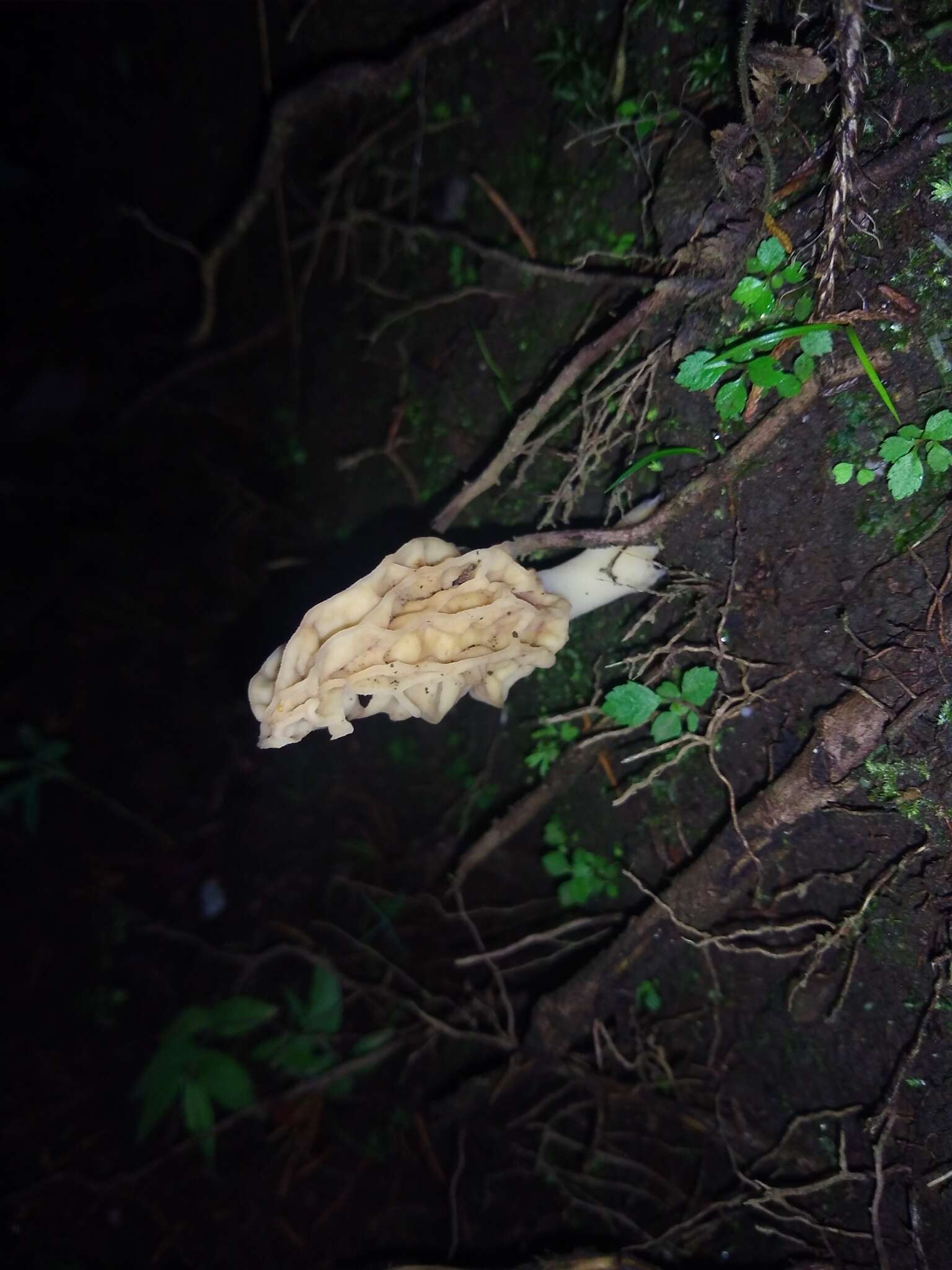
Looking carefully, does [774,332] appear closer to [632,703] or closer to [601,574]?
[601,574]

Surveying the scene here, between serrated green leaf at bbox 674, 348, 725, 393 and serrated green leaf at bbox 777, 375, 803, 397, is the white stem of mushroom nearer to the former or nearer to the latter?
serrated green leaf at bbox 674, 348, 725, 393

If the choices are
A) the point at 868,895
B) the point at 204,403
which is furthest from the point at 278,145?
the point at 868,895

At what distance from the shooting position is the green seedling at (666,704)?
7.79 ft

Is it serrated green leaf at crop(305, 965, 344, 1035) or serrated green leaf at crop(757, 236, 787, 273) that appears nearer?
serrated green leaf at crop(757, 236, 787, 273)

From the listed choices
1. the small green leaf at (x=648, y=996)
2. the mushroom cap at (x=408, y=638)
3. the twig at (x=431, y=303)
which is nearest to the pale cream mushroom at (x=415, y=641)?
the mushroom cap at (x=408, y=638)

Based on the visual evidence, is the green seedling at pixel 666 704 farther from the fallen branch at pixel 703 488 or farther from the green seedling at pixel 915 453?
the green seedling at pixel 915 453

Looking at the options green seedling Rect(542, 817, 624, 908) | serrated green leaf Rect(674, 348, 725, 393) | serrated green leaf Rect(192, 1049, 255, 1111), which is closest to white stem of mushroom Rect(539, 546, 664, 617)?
serrated green leaf Rect(674, 348, 725, 393)

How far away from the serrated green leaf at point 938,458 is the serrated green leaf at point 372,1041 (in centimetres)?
353

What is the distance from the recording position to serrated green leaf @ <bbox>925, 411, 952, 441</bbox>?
1.82m

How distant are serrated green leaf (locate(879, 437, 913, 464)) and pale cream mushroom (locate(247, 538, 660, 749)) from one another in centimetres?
71

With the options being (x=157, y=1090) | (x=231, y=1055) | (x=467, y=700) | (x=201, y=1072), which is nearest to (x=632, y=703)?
(x=467, y=700)

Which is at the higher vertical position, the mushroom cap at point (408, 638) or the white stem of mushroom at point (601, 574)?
the mushroom cap at point (408, 638)

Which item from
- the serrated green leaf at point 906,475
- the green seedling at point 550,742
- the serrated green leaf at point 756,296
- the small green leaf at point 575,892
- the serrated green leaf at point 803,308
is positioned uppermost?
the serrated green leaf at point 756,296

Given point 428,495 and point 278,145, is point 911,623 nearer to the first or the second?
point 428,495
